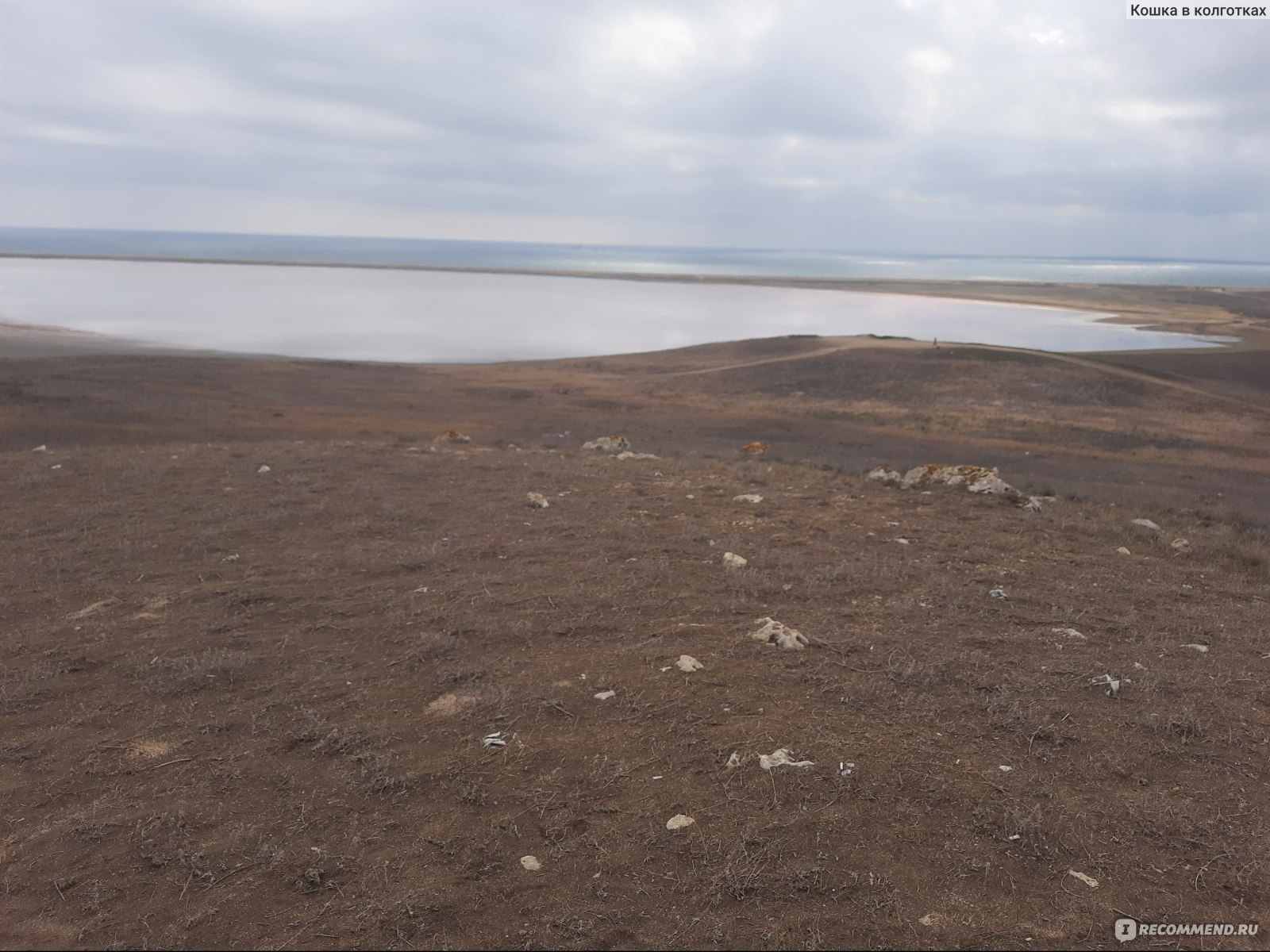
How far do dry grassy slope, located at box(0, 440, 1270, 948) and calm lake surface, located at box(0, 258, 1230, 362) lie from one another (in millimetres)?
42425

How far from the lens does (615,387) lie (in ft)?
129

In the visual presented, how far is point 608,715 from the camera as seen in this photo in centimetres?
580

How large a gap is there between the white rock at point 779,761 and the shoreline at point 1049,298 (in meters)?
47.6

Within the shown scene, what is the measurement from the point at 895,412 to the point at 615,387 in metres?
13.0

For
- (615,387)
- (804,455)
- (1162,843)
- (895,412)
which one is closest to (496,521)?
(1162,843)

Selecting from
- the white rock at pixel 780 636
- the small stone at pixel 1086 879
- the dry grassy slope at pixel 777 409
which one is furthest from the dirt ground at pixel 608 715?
the dry grassy slope at pixel 777 409

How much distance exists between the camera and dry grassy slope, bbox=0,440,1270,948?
4.04m

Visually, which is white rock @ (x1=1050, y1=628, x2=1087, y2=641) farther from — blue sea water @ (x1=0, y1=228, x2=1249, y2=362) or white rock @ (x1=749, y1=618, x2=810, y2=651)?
blue sea water @ (x1=0, y1=228, x2=1249, y2=362)

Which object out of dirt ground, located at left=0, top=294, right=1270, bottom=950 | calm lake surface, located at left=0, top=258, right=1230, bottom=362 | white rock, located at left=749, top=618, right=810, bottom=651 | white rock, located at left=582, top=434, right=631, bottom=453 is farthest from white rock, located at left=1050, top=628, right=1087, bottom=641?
calm lake surface, located at left=0, top=258, right=1230, bottom=362

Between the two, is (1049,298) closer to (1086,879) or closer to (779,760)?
(779,760)

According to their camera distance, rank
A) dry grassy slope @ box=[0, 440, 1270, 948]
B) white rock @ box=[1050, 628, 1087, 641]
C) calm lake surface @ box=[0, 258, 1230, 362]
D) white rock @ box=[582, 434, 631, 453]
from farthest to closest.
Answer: calm lake surface @ box=[0, 258, 1230, 362], white rock @ box=[582, 434, 631, 453], white rock @ box=[1050, 628, 1087, 641], dry grassy slope @ box=[0, 440, 1270, 948]

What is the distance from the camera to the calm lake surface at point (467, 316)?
56.3 metres

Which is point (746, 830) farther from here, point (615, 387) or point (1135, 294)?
point (1135, 294)

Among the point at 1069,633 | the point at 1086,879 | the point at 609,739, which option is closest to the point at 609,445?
the point at 1069,633
